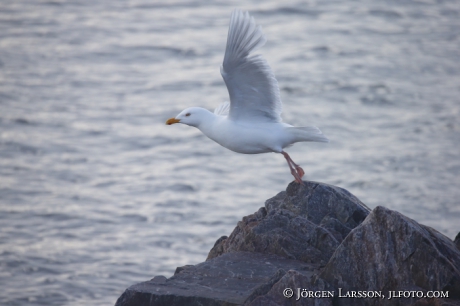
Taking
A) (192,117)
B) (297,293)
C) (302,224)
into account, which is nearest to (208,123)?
(192,117)

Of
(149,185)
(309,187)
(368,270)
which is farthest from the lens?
(149,185)

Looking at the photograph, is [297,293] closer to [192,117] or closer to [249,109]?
[249,109]

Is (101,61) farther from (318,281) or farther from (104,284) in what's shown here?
(318,281)

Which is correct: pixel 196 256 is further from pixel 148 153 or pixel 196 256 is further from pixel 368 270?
pixel 368 270

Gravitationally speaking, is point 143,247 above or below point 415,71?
below

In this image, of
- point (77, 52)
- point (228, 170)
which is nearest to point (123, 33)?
point (77, 52)

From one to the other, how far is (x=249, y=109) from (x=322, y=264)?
2425mm

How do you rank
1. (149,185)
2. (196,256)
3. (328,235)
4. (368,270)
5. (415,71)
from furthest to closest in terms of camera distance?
(415,71) < (149,185) < (196,256) < (328,235) < (368,270)

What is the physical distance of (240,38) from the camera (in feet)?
26.5

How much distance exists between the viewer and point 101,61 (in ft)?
80.9

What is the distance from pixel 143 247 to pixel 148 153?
181 inches

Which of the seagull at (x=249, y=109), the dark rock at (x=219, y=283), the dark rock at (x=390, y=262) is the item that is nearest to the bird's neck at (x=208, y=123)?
the seagull at (x=249, y=109)

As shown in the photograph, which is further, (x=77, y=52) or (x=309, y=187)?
(x=77, y=52)

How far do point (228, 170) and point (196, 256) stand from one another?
392cm
